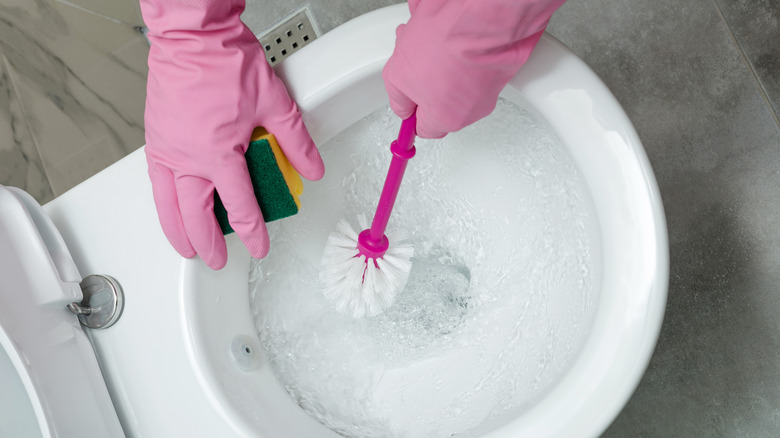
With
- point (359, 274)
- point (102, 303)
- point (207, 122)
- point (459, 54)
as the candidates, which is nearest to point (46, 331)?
point (102, 303)

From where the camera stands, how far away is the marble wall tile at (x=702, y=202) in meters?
1.10

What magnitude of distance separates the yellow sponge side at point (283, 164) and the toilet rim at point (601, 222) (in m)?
0.06

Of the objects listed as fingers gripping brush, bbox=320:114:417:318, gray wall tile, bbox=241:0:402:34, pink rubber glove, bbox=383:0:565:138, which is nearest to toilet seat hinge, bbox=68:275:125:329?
fingers gripping brush, bbox=320:114:417:318

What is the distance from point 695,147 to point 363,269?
725mm

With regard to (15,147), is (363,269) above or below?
below

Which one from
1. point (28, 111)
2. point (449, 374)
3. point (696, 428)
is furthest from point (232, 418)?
point (696, 428)

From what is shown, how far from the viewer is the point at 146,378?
26.6 inches

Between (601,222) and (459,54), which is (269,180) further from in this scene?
(601,222)

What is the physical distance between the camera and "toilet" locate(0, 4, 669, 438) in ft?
1.96

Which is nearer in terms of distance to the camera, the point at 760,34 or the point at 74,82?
the point at 74,82

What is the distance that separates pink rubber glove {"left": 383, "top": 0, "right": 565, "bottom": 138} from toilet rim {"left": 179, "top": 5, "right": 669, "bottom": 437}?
53 millimetres

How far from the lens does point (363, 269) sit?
0.84 meters

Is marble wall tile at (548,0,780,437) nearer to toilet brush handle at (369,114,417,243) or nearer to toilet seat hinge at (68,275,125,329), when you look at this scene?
toilet brush handle at (369,114,417,243)

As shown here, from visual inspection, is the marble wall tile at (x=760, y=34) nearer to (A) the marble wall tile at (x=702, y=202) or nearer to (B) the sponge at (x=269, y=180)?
(A) the marble wall tile at (x=702, y=202)
